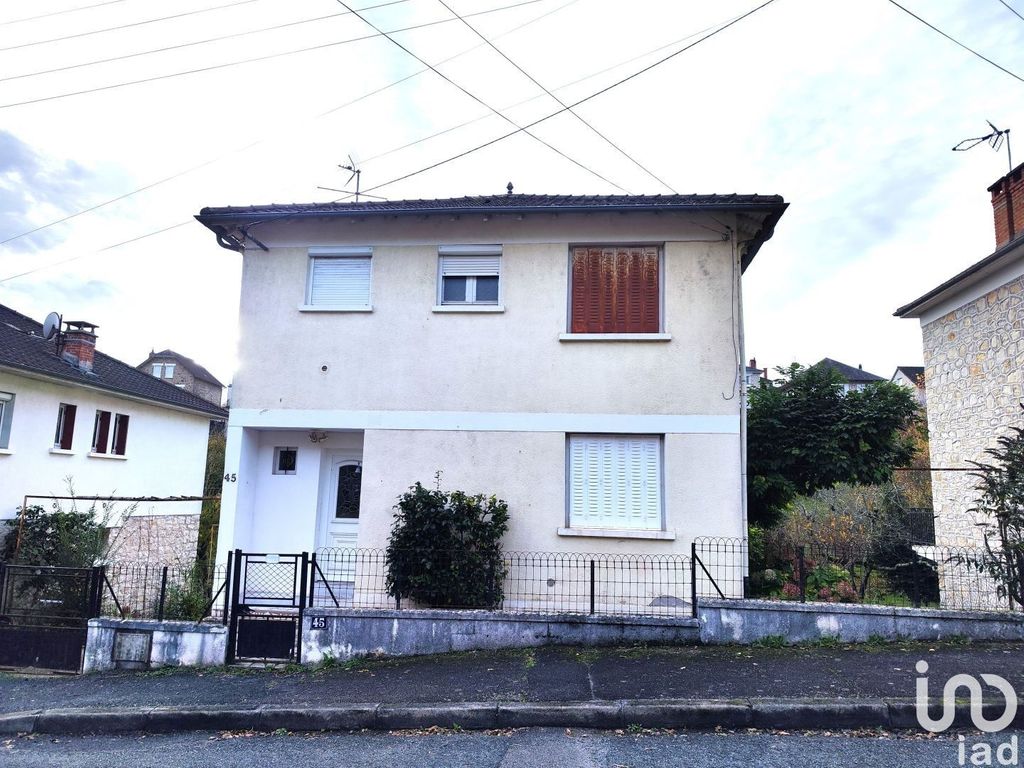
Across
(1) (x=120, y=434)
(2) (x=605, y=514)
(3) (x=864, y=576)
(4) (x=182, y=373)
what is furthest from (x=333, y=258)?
(4) (x=182, y=373)

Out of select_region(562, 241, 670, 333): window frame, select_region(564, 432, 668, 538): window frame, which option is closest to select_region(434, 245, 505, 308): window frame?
select_region(562, 241, 670, 333): window frame

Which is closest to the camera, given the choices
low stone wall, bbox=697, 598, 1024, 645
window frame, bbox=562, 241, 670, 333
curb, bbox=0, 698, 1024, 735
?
curb, bbox=0, 698, 1024, 735

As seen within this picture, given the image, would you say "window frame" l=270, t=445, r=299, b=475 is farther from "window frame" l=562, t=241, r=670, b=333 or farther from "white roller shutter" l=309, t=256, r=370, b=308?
"window frame" l=562, t=241, r=670, b=333

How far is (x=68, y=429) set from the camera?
45.9 feet

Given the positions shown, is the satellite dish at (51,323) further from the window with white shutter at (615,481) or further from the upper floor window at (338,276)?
the window with white shutter at (615,481)

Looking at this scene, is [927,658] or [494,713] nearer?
[494,713]

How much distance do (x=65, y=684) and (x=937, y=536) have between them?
1321 cm

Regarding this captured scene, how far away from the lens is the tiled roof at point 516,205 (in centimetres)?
820

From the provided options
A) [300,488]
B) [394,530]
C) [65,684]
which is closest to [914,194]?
[394,530]

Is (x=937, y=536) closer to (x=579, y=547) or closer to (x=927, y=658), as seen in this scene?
(x=927, y=658)

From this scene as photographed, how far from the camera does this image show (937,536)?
10.8m

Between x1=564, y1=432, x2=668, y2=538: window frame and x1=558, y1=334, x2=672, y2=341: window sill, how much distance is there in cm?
133

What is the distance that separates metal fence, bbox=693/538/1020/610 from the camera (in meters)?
7.48

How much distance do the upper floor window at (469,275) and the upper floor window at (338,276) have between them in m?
1.16
